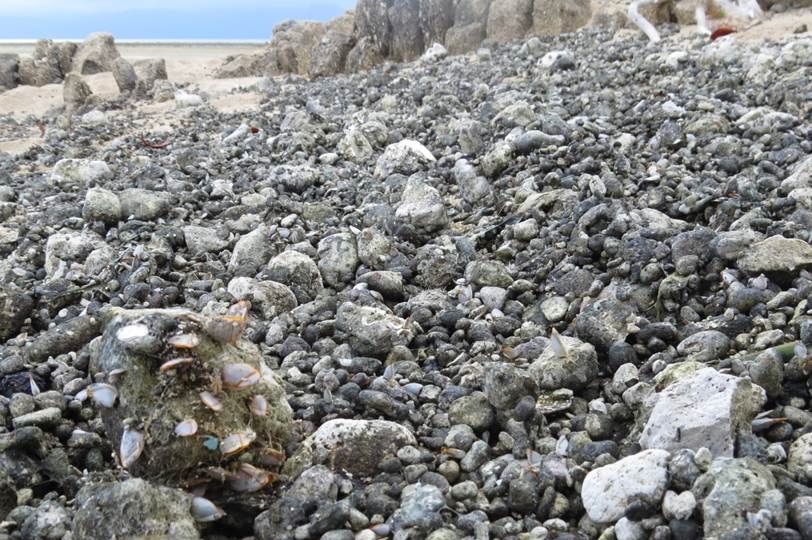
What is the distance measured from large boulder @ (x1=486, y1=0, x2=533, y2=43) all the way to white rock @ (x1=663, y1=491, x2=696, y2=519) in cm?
1313

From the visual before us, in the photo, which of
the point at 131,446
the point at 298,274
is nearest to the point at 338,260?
the point at 298,274

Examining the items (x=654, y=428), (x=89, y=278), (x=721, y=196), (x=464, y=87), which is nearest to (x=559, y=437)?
(x=654, y=428)

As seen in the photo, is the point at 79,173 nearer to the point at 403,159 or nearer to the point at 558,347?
the point at 403,159

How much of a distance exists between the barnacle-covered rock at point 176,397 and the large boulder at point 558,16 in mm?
12708

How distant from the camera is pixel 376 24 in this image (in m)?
16.2

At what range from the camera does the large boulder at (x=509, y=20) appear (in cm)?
1435

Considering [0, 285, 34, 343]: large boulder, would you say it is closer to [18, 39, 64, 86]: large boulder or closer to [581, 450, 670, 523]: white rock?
[581, 450, 670, 523]: white rock

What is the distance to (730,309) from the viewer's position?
10.6 ft

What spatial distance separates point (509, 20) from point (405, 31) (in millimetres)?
2463

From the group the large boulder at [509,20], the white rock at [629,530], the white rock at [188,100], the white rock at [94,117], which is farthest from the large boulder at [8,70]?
the white rock at [629,530]

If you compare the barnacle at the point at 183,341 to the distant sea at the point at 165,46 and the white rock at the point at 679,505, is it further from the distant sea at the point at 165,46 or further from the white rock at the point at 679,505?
the distant sea at the point at 165,46

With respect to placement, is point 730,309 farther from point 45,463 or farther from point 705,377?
point 45,463

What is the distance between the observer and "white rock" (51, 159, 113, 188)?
721 cm

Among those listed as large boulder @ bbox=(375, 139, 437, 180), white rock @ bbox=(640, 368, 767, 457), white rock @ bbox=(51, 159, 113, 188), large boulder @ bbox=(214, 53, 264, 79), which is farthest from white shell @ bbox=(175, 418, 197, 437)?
large boulder @ bbox=(214, 53, 264, 79)
